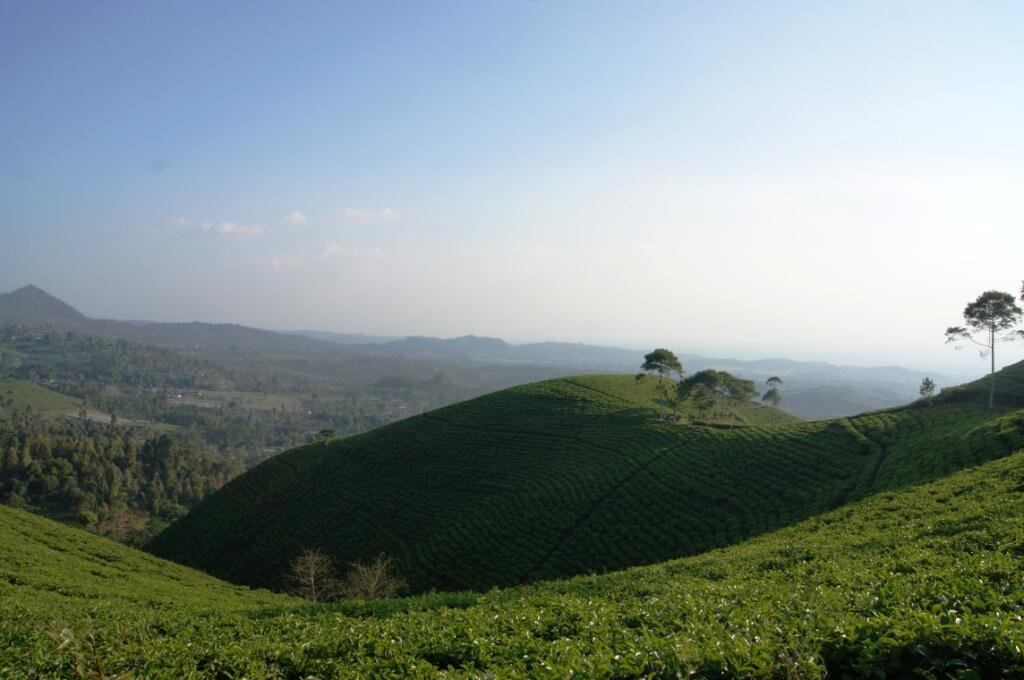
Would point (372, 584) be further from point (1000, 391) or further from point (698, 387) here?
point (1000, 391)

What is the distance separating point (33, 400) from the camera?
611 ft

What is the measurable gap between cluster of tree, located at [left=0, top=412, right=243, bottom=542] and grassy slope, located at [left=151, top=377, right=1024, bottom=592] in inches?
1127

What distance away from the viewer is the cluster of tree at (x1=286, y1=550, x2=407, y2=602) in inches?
1125

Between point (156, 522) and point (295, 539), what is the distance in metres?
55.3

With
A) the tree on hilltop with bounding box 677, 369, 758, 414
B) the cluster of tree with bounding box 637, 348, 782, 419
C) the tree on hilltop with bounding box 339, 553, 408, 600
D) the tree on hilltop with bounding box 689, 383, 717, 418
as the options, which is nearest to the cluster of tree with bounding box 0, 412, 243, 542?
the tree on hilltop with bounding box 339, 553, 408, 600

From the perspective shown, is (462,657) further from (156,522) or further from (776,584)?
(156,522)

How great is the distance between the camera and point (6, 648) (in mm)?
7438

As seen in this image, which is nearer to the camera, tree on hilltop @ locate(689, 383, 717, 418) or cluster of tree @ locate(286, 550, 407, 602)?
cluster of tree @ locate(286, 550, 407, 602)

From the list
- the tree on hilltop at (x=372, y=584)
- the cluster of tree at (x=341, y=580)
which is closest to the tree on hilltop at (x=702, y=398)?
the cluster of tree at (x=341, y=580)

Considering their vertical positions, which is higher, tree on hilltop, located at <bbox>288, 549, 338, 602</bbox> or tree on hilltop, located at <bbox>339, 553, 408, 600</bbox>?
tree on hilltop, located at <bbox>339, 553, 408, 600</bbox>

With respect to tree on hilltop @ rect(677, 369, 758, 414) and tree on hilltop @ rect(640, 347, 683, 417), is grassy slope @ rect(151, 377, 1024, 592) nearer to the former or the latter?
tree on hilltop @ rect(677, 369, 758, 414)

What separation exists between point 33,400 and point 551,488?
22666cm

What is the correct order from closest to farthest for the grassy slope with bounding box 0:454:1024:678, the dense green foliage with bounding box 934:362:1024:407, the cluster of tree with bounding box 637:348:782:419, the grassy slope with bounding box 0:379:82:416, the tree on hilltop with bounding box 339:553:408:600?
the grassy slope with bounding box 0:454:1024:678, the tree on hilltop with bounding box 339:553:408:600, the dense green foliage with bounding box 934:362:1024:407, the cluster of tree with bounding box 637:348:782:419, the grassy slope with bounding box 0:379:82:416

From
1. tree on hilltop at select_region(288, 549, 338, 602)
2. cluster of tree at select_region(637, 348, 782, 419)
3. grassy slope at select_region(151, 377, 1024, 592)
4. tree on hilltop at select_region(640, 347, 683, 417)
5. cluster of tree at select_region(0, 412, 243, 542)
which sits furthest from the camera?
cluster of tree at select_region(0, 412, 243, 542)
